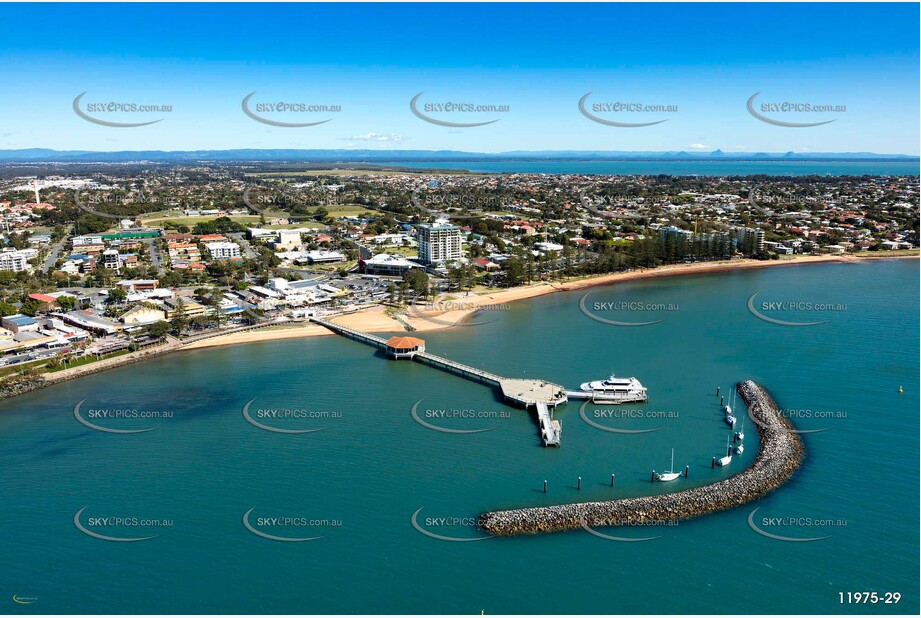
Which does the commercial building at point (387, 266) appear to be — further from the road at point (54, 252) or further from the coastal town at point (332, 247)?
the road at point (54, 252)

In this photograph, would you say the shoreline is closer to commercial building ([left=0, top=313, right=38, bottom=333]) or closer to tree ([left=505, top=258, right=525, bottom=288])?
tree ([left=505, top=258, right=525, bottom=288])

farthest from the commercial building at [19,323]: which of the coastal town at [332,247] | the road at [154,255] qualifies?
the road at [154,255]

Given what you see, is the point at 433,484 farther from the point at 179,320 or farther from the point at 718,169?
the point at 718,169

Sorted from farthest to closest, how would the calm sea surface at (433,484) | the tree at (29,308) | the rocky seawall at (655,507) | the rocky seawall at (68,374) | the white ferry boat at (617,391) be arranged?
the tree at (29,308), the rocky seawall at (68,374), the white ferry boat at (617,391), the rocky seawall at (655,507), the calm sea surface at (433,484)

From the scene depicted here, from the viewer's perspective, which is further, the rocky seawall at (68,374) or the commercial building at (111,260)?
the commercial building at (111,260)

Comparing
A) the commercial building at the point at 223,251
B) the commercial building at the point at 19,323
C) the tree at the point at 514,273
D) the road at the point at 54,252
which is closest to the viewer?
the commercial building at the point at 19,323

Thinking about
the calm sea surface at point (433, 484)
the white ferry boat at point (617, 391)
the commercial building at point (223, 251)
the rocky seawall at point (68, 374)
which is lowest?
the calm sea surface at point (433, 484)

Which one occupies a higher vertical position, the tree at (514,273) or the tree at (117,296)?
the tree at (514,273)

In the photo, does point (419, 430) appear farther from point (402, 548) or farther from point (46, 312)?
point (46, 312)
